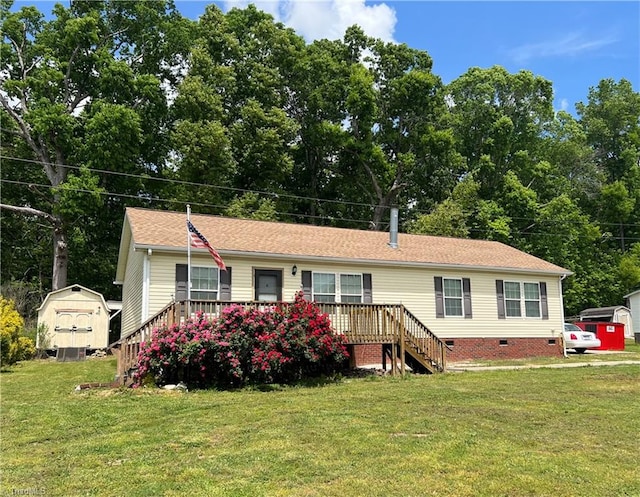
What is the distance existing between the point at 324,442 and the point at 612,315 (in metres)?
32.3

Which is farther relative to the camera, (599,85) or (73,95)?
(599,85)

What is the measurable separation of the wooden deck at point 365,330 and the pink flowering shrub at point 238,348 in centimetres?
52

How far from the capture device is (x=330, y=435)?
21.3ft

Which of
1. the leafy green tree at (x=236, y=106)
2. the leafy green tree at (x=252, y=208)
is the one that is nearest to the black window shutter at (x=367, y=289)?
the leafy green tree at (x=252, y=208)

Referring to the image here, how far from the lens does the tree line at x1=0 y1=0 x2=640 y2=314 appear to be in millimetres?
28031

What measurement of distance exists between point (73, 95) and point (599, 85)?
41.2m

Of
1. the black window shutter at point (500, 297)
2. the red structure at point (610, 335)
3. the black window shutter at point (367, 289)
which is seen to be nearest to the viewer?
the black window shutter at point (367, 289)

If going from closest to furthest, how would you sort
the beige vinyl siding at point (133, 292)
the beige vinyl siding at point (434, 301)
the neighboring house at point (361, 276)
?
the neighboring house at point (361, 276) < the beige vinyl siding at point (133, 292) < the beige vinyl siding at point (434, 301)

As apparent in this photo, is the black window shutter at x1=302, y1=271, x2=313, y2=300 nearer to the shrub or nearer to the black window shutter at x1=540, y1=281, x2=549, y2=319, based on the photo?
the shrub

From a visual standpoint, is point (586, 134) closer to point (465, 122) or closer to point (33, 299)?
point (465, 122)

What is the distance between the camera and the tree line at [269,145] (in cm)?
2803

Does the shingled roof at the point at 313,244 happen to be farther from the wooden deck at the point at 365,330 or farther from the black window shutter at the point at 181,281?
the wooden deck at the point at 365,330

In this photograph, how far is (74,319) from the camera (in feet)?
65.7

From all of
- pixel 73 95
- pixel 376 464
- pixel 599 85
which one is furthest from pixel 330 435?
pixel 599 85
